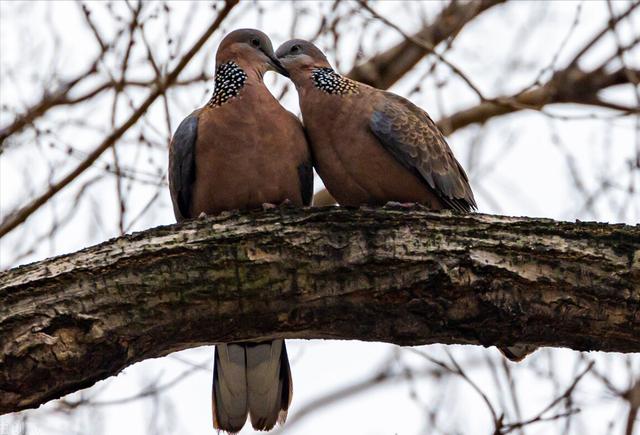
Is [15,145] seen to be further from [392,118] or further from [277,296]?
[277,296]

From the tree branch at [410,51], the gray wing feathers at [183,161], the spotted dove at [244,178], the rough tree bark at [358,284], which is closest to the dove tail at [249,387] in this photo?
the spotted dove at [244,178]

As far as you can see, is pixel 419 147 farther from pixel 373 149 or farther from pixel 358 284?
pixel 358 284

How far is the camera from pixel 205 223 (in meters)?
3.98

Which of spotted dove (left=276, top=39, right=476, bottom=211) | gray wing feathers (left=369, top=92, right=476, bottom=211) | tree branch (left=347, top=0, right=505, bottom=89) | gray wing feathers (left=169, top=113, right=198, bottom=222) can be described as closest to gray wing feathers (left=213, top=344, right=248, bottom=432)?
gray wing feathers (left=169, top=113, right=198, bottom=222)

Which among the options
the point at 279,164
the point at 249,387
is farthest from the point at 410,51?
the point at 249,387

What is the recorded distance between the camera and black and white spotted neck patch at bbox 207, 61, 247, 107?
5238 mm

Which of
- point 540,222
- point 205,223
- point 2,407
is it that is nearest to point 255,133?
point 205,223

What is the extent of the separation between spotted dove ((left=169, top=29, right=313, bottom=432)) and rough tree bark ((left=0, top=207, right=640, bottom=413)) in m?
1.09

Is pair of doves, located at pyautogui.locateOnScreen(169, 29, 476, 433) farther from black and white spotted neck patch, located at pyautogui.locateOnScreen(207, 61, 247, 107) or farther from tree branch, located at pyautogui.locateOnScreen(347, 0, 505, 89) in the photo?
tree branch, located at pyautogui.locateOnScreen(347, 0, 505, 89)

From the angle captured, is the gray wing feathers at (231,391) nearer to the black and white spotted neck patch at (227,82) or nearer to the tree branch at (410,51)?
the black and white spotted neck patch at (227,82)

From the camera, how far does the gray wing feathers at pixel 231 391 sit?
5016mm

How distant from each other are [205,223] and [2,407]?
108cm

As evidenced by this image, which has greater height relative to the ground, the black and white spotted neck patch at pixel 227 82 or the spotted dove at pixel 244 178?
the black and white spotted neck patch at pixel 227 82

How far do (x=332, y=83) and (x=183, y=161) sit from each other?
3.10 feet
